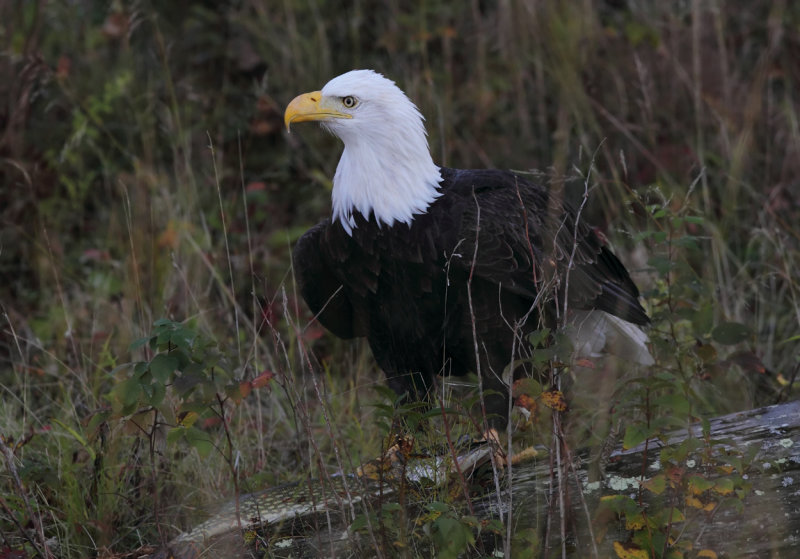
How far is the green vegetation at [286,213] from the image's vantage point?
130 inches

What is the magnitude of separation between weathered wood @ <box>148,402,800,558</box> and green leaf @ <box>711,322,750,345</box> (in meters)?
0.32

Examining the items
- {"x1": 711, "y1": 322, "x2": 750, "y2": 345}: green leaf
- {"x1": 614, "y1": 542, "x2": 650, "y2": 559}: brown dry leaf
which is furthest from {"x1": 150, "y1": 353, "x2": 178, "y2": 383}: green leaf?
{"x1": 711, "y1": 322, "x2": 750, "y2": 345}: green leaf

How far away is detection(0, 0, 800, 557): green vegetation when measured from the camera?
3.30m

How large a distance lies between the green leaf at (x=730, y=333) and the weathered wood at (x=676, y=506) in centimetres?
32

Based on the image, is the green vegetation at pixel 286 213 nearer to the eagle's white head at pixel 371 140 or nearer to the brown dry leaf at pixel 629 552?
the brown dry leaf at pixel 629 552

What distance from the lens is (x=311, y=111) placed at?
141 inches

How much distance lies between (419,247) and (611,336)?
1223mm

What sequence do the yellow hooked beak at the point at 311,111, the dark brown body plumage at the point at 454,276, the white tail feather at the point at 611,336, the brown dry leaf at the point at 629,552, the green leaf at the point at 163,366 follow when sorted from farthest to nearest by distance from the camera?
1. the white tail feather at the point at 611,336
2. the yellow hooked beak at the point at 311,111
3. the dark brown body plumage at the point at 454,276
4. the green leaf at the point at 163,366
5. the brown dry leaf at the point at 629,552

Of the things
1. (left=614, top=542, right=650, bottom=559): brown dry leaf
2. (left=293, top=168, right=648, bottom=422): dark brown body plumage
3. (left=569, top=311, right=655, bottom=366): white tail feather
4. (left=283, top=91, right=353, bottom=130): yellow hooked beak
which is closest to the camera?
(left=614, top=542, right=650, bottom=559): brown dry leaf

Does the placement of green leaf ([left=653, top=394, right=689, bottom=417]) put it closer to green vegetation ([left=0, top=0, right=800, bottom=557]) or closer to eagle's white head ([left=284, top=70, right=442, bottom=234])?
green vegetation ([left=0, top=0, right=800, bottom=557])

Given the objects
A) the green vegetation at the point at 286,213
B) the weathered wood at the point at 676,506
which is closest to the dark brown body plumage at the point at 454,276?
the green vegetation at the point at 286,213

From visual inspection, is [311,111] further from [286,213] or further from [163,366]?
[286,213]

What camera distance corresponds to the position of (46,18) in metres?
6.52

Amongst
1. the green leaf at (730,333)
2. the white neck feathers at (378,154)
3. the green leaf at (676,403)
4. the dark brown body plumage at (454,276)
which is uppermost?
the white neck feathers at (378,154)
